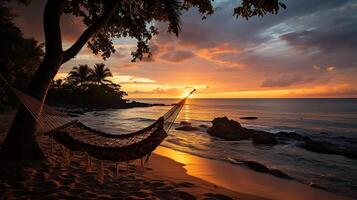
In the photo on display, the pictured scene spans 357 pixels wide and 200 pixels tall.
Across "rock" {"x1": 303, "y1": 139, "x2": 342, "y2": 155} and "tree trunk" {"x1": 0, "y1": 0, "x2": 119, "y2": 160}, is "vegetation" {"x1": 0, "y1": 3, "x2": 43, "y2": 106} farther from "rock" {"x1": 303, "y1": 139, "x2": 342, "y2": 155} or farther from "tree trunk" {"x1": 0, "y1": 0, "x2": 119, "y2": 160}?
"rock" {"x1": 303, "y1": 139, "x2": 342, "y2": 155}

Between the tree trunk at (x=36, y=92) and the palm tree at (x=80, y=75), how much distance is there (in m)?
37.3

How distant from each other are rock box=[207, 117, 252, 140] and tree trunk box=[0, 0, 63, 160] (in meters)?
10.5

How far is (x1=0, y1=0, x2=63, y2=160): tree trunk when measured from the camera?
528 centimetres

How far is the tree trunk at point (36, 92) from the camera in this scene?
5281 mm

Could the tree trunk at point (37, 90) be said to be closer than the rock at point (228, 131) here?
Yes

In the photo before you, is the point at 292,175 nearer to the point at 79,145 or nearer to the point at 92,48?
the point at 79,145

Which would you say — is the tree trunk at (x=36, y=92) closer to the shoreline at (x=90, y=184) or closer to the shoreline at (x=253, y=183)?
the shoreline at (x=90, y=184)

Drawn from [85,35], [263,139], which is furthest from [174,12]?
[263,139]

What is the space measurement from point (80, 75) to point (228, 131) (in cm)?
3170

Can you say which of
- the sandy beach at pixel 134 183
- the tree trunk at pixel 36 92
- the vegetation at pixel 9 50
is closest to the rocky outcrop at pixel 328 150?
the sandy beach at pixel 134 183

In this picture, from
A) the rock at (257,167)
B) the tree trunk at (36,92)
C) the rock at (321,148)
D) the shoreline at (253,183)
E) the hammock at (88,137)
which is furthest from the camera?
the rock at (321,148)

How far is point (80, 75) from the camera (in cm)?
4191

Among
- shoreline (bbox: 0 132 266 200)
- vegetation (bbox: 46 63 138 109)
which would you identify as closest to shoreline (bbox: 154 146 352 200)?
shoreline (bbox: 0 132 266 200)

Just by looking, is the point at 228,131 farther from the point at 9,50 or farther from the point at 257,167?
the point at 9,50
